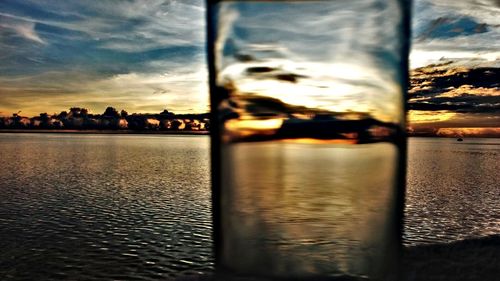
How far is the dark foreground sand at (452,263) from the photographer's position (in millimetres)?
2594

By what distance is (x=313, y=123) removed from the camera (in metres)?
1.65

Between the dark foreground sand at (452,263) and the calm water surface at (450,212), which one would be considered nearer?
the dark foreground sand at (452,263)

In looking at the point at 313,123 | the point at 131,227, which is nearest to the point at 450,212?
the point at 131,227

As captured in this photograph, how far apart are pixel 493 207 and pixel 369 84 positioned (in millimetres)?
8754

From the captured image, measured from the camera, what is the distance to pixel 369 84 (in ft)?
5.42

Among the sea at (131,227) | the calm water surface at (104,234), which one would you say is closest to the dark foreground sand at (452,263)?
the sea at (131,227)

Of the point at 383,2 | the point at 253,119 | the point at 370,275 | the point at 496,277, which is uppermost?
the point at 383,2

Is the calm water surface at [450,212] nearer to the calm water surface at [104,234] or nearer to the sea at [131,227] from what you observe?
the sea at [131,227]

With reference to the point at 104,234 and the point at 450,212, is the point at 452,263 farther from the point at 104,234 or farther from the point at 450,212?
the point at 450,212

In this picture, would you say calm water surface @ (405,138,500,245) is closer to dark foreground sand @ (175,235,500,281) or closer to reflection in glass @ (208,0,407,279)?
dark foreground sand @ (175,235,500,281)

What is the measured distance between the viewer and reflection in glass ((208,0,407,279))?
1.64m

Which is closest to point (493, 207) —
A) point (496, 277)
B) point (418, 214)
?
point (418, 214)

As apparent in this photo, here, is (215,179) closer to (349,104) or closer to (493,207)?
(349,104)

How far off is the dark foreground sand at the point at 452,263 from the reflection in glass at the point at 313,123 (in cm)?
61
